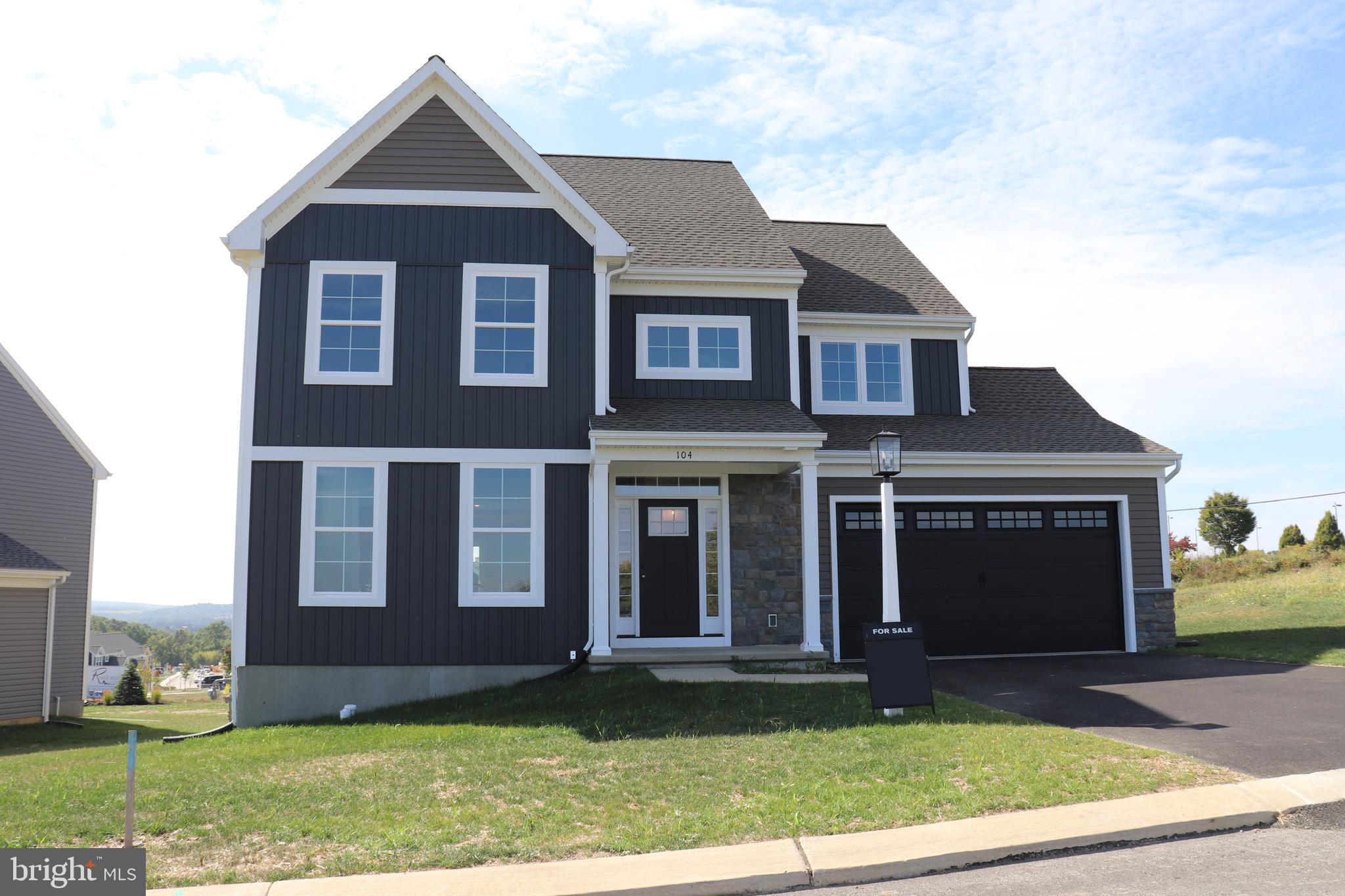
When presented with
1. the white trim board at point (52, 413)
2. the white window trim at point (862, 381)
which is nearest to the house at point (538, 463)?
the white window trim at point (862, 381)

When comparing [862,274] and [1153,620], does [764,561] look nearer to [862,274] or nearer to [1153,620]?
[862,274]

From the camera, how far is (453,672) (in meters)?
13.5

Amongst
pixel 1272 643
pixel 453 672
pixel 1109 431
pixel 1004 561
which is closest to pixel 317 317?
pixel 453 672

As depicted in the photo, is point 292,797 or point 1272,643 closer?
point 292,797

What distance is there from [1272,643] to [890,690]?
1002cm

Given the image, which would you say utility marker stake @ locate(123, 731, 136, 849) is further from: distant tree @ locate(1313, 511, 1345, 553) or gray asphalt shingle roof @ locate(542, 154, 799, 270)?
distant tree @ locate(1313, 511, 1345, 553)

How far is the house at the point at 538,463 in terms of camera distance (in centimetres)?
1353

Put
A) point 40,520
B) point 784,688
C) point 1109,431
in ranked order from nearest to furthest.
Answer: point 784,688 < point 1109,431 < point 40,520

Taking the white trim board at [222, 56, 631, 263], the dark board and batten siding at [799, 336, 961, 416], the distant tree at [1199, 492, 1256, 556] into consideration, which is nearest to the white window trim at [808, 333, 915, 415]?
the dark board and batten siding at [799, 336, 961, 416]

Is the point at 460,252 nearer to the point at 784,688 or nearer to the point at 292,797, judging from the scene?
the point at 784,688

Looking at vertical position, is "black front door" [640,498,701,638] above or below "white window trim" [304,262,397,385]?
below

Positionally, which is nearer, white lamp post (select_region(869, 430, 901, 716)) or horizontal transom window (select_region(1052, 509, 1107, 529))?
white lamp post (select_region(869, 430, 901, 716))

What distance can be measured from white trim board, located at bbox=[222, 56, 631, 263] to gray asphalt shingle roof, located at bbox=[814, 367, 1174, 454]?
5002 millimetres

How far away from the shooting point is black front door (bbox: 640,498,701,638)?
14.9 metres
